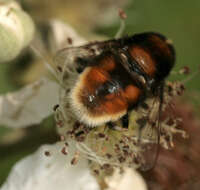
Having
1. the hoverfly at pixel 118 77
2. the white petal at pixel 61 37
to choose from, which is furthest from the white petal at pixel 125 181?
the white petal at pixel 61 37

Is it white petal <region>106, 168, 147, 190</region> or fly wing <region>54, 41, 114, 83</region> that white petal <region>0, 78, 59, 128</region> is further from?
white petal <region>106, 168, 147, 190</region>

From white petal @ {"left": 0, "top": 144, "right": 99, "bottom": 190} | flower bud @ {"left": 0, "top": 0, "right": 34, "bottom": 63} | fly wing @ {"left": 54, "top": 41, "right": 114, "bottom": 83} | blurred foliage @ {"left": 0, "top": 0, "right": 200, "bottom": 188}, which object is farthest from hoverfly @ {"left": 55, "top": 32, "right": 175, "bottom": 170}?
blurred foliage @ {"left": 0, "top": 0, "right": 200, "bottom": 188}

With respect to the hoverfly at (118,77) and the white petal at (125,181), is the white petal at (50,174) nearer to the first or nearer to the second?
the white petal at (125,181)

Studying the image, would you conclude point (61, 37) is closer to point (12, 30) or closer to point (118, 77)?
point (12, 30)

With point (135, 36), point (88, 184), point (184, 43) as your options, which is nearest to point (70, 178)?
point (88, 184)

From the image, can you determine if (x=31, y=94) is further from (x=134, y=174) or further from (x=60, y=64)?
(x=134, y=174)
